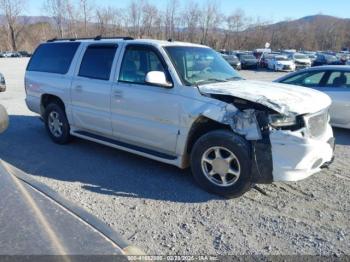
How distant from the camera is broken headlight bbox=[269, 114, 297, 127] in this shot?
398cm

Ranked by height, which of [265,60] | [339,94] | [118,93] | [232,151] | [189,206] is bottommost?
[265,60]

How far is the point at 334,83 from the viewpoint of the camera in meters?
7.99

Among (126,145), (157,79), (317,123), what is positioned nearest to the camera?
(317,123)

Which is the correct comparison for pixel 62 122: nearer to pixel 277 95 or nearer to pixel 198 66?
pixel 198 66

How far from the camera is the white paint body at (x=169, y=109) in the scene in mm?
3980

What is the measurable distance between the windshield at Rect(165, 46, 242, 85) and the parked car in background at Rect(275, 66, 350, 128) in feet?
11.3

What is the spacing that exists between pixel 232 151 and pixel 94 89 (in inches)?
103

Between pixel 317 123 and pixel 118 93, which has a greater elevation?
pixel 118 93

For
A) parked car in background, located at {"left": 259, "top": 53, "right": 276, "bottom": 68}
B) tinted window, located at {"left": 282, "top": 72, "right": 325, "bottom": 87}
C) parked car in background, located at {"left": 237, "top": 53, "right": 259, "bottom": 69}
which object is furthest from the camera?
parked car in background, located at {"left": 237, "top": 53, "right": 259, "bottom": 69}

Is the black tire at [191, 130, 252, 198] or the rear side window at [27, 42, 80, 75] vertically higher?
the rear side window at [27, 42, 80, 75]

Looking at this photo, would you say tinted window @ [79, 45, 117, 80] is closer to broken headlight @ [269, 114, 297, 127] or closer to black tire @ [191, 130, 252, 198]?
black tire @ [191, 130, 252, 198]

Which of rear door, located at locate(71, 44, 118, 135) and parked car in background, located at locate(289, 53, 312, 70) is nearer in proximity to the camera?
rear door, located at locate(71, 44, 118, 135)

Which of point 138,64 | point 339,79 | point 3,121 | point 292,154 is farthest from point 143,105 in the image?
point 339,79

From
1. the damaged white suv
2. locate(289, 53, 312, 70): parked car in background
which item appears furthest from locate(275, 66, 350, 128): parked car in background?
locate(289, 53, 312, 70): parked car in background
